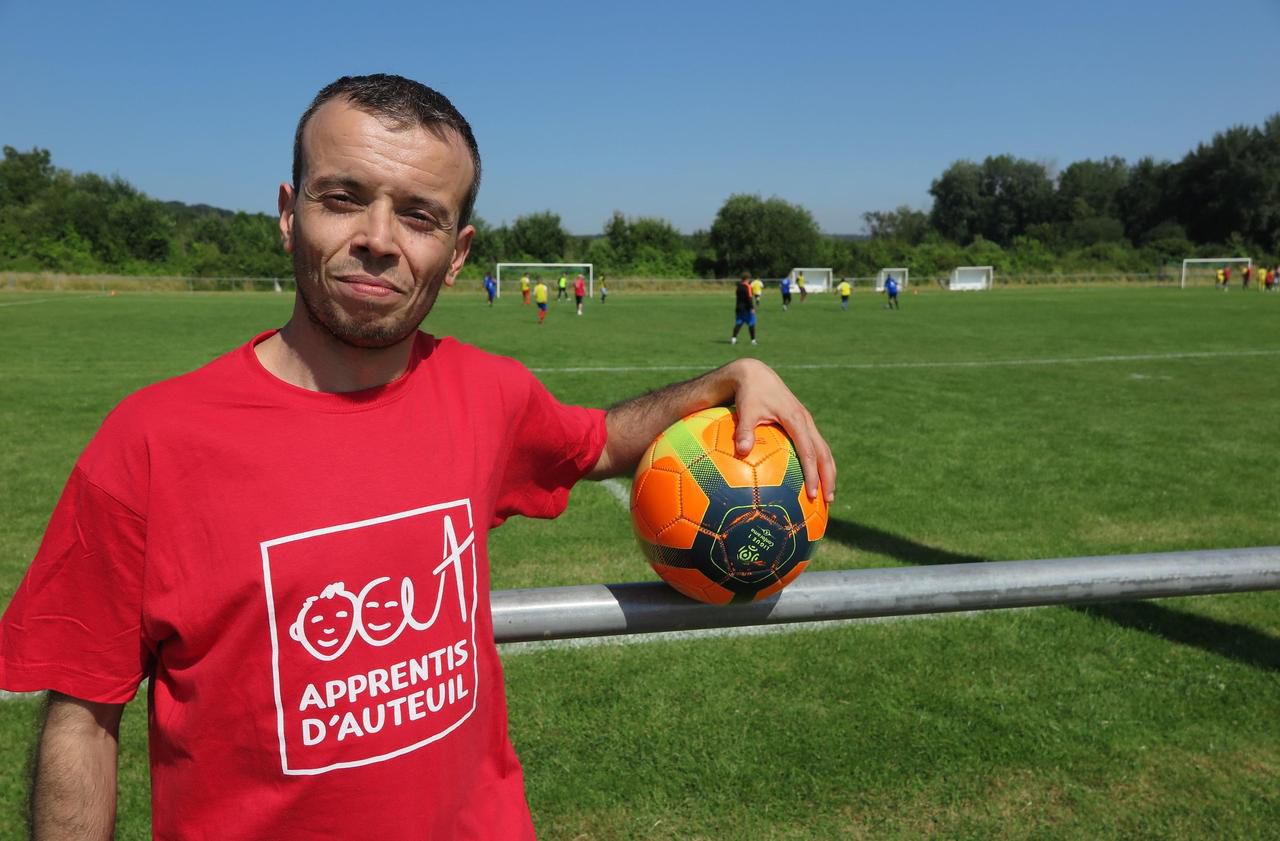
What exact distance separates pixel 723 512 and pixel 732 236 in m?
79.6

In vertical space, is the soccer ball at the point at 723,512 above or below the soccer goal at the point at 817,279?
below

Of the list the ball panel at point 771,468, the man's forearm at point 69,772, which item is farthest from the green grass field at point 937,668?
the ball panel at point 771,468

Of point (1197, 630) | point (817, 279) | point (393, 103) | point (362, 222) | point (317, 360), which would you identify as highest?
point (817, 279)

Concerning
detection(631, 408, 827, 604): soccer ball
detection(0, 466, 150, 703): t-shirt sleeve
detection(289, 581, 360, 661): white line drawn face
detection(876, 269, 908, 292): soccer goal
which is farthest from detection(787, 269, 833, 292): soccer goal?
detection(0, 466, 150, 703): t-shirt sleeve

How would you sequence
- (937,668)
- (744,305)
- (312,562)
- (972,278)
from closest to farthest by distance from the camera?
(312,562) < (937,668) < (744,305) < (972,278)

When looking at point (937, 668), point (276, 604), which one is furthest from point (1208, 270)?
point (276, 604)

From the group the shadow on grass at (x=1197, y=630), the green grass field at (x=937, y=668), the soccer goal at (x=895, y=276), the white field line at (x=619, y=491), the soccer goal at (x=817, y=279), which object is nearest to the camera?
the green grass field at (x=937, y=668)

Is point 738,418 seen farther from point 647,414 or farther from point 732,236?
point 732,236

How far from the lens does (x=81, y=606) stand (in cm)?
138

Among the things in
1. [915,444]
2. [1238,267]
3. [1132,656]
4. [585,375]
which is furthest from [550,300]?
[1238,267]

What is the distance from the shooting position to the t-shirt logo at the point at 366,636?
58.2 inches

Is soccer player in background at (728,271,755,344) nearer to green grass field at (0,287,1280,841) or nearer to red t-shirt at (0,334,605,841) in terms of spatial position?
green grass field at (0,287,1280,841)

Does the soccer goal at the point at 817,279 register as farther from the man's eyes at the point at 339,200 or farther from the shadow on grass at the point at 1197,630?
the man's eyes at the point at 339,200

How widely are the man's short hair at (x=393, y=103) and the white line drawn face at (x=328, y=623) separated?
754mm
